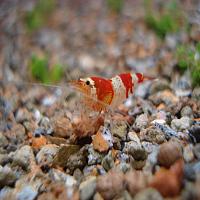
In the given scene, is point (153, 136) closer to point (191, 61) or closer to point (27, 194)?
point (27, 194)

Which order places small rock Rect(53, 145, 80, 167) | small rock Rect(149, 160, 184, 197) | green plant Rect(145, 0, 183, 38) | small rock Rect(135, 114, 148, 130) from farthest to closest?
green plant Rect(145, 0, 183, 38)
small rock Rect(135, 114, 148, 130)
small rock Rect(53, 145, 80, 167)
small rock Rect(149, 160, 184, 197)

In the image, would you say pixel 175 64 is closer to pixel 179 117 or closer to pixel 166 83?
pixel 166 83

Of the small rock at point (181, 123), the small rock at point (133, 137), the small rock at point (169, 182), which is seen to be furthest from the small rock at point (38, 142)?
the small rock at point (169, 182)

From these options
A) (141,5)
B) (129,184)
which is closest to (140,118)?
(129,184)

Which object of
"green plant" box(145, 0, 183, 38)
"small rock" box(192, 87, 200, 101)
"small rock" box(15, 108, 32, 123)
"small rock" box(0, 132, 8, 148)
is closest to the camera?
"small rock" box(0, 132, 8, 148)

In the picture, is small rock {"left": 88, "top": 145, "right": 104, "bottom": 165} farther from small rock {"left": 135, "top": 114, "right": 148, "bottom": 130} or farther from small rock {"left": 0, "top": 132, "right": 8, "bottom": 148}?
small rock {"left": 0, "top": 132, "right": 8, "bottom": 148}

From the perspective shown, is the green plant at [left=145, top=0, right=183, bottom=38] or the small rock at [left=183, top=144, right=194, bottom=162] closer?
the small rock at [left=183, top=144, right=194, bottom=162]

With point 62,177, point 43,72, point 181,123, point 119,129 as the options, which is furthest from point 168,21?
point 62,177

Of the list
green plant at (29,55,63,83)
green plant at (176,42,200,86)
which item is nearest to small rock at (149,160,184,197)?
green plant at (176,42,200,86)
